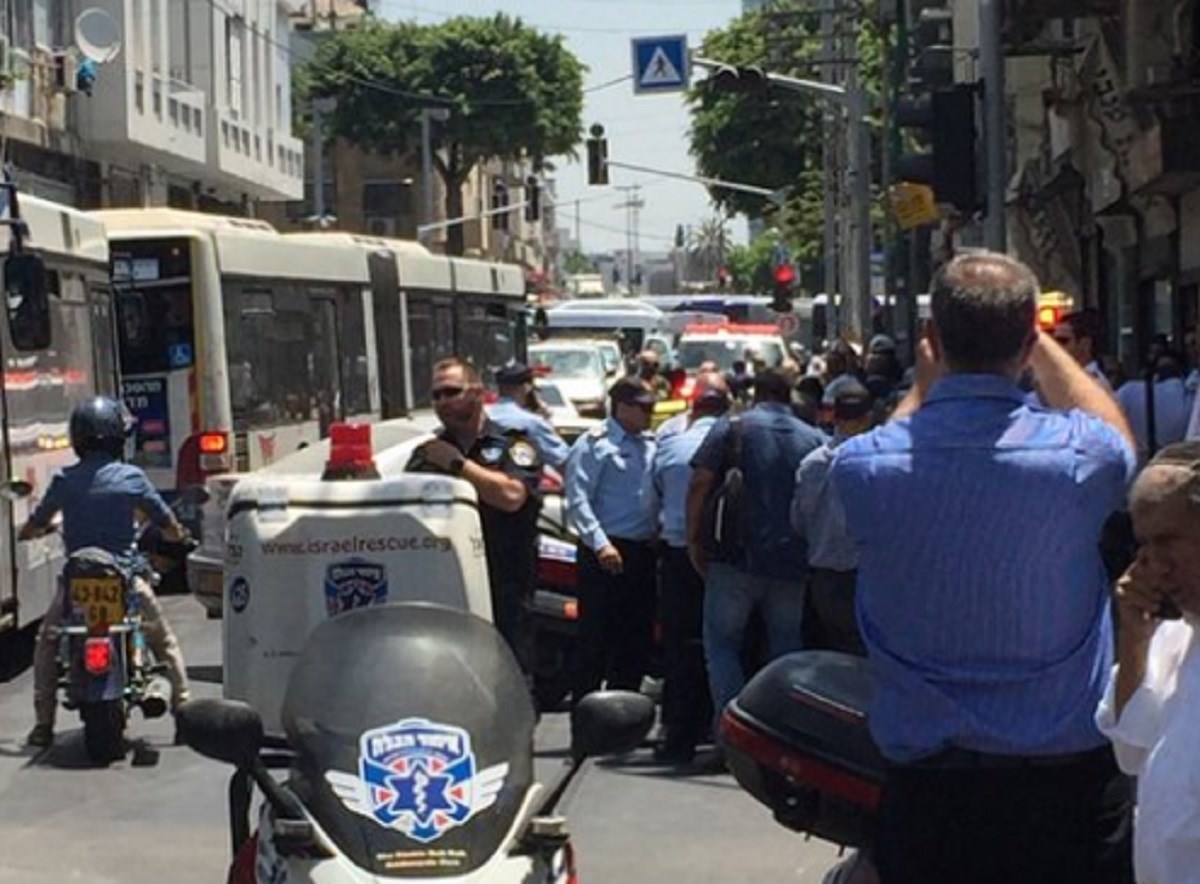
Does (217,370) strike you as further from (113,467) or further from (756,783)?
(756,783)

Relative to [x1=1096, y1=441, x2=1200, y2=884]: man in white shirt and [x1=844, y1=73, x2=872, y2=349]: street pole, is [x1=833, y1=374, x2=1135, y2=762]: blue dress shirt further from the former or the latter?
[x1=844, y1=73, x2=872, y2=349]: street pole

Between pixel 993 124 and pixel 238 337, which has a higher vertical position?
pixel 993 124

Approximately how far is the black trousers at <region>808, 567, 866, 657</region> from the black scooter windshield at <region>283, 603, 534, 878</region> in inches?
189

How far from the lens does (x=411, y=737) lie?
17.9 ft

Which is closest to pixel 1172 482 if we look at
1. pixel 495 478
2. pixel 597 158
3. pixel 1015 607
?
pixel 1015 607

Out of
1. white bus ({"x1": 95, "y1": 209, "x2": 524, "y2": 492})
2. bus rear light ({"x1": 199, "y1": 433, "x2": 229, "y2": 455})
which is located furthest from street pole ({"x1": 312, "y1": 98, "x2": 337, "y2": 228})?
bus rear light ({"x1": 199, "y1": 433, "x2": 229, "y2": 455})

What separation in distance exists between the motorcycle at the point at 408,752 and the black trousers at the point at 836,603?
15.7 feet

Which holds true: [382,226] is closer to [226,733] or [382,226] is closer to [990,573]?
[226,733]

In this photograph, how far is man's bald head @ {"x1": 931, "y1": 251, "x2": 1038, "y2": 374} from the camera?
5.03 meters

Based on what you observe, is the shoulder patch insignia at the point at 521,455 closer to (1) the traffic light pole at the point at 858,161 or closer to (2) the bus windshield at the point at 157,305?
(2) the bus windshield at the point at 157,305

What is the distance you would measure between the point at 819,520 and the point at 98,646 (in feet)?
11.5

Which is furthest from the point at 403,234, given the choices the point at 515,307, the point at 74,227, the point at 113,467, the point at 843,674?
the point at 843,674

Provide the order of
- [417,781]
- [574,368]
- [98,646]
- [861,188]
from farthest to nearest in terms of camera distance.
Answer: [574,368]
[861,188]
[98,646]
[417,781]

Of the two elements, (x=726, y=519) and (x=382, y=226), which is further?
(x=382, y=226)
